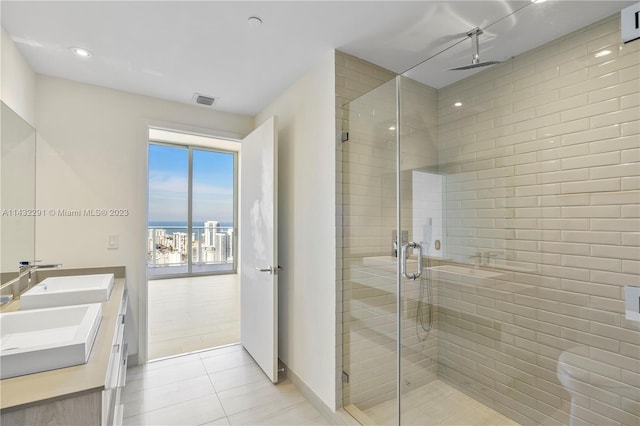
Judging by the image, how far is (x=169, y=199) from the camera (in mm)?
6559

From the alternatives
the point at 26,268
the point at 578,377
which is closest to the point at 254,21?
the point at 26,268

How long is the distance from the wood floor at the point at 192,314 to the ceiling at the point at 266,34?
2623mm

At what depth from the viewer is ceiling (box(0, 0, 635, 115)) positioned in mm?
1622

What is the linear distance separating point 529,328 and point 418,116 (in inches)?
65.1

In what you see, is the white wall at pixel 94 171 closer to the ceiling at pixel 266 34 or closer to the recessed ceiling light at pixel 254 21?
the ceiling at pixel 266 34

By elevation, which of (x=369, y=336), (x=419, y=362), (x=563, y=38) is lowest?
(x=419, y=362)

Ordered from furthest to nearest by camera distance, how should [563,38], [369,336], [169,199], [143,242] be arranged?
[169,199], [143,242], [369,336], [563,38]

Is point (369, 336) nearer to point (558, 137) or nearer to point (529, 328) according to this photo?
point (529, 328)

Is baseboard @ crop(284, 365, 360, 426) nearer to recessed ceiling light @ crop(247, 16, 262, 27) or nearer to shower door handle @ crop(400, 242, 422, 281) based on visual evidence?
shower door handle @ crop(400, 242, 422, 281)

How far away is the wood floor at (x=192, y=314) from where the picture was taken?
3295 millimetres

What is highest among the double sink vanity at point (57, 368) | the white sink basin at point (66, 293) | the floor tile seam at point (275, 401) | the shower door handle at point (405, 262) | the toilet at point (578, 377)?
the shower door handle at point (405, 262)

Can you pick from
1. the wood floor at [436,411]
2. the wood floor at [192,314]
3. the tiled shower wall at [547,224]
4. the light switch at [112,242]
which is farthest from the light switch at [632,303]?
the light switch at [112,242]

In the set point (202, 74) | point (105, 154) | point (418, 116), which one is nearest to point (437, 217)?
point (418, 116)

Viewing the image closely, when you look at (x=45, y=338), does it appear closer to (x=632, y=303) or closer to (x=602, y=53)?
(x=632, y=303)
